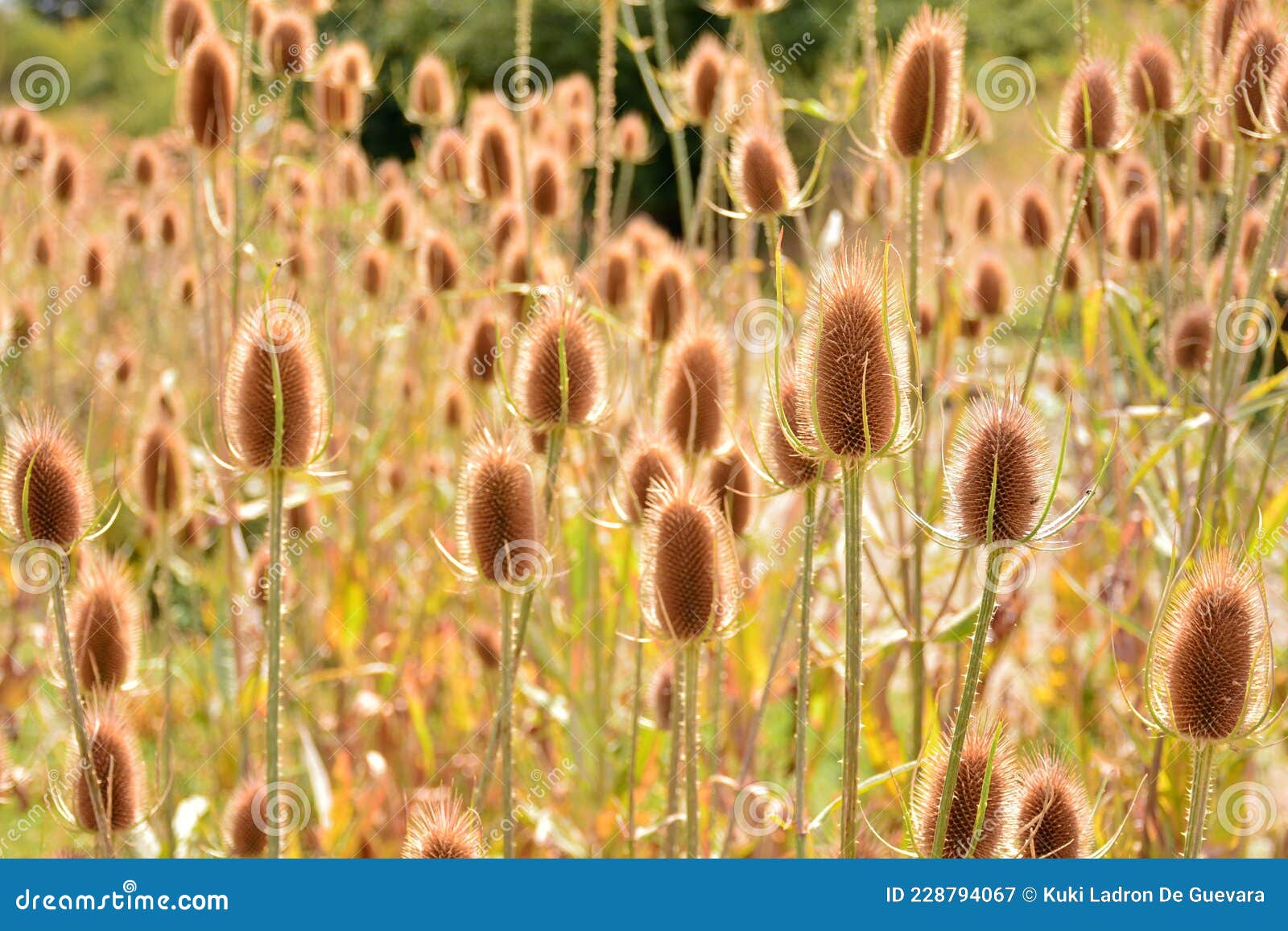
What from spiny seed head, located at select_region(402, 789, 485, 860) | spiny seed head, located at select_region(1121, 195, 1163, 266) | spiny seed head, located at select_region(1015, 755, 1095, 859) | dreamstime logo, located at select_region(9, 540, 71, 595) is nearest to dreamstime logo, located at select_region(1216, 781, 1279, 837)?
spiny seed head, located at select_region(1121, 195, 1163, 266)

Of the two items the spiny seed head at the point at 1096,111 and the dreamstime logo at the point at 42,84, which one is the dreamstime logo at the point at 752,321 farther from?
the dreamstime logo at the point at 42,84

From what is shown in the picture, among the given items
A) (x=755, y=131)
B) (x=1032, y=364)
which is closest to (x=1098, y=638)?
(x=1032, y=364)

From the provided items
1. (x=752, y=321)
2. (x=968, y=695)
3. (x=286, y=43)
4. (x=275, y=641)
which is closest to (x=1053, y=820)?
(x=968, y=695)

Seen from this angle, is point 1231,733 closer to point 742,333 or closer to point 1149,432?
point 742,333

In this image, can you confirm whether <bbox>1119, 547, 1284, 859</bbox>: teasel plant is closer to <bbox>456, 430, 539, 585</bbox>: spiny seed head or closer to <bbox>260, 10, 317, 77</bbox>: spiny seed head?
<bbox>456, 430, 539, 585</bbox>: spiny seed head

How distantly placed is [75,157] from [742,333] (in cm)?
261

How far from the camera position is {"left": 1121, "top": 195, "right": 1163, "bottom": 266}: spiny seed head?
3250 millimetres

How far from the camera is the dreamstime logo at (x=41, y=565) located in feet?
5.70

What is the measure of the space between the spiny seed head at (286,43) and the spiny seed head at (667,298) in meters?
1.22

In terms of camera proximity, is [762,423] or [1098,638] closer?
[762,423]

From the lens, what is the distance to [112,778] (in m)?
1.88

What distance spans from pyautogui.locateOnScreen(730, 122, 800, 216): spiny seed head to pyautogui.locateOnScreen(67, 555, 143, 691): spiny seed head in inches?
53.3

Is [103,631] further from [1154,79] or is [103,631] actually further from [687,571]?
[1154,79]

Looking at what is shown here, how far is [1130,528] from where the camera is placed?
10.7 ft
